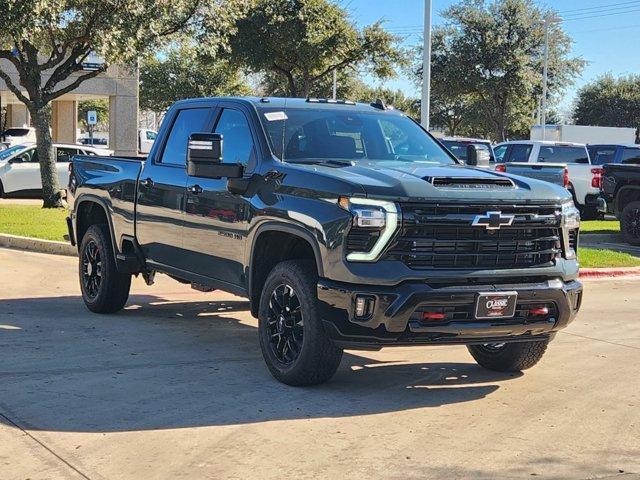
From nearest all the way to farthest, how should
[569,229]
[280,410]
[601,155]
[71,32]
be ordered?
[280,410]
[569,229]
[71,32]
[601,155]

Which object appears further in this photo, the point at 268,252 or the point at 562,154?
the point at 562,154

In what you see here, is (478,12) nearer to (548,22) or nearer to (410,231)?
(548,22)

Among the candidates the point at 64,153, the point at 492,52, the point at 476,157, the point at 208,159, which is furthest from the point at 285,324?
the point at 492,52

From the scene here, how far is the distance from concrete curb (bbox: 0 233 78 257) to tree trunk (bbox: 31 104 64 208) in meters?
5.05

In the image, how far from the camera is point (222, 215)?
22.9 ft

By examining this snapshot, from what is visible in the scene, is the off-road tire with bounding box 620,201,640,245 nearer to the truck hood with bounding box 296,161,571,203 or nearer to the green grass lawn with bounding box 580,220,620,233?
the green grass lawn with bounding box 580,220,620,233

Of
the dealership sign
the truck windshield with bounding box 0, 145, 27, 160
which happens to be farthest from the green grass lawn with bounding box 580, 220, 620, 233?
the dealership sign

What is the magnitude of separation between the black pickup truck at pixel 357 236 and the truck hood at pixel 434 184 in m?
0.01

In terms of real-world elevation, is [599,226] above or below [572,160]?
below

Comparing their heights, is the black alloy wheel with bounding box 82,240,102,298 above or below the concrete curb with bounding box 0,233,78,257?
above

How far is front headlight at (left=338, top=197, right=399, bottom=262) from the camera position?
562cm

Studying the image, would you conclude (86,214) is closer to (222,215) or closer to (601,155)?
(222,215)

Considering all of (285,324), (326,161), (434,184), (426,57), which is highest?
(426,57)

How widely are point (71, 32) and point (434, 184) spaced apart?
14.7m
